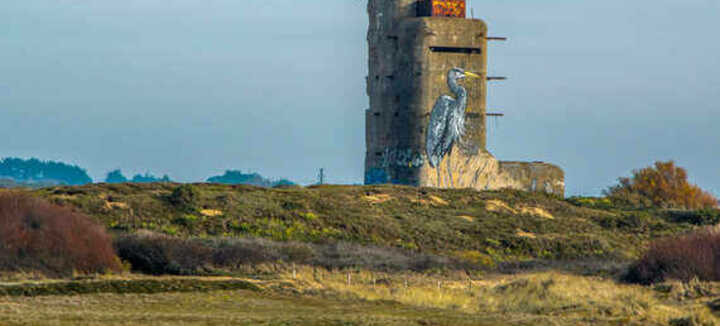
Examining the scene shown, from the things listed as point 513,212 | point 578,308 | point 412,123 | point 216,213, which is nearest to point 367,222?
point 216,213

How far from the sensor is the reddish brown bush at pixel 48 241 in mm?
28203

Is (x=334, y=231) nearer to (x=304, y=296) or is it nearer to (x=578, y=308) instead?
(x=304, y=296)

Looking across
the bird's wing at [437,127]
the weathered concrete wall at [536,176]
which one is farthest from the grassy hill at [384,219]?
the weathered concrete wall at [536,176]

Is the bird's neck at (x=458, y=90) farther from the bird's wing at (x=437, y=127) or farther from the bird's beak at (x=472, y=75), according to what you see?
the bird's beak at (x=472, y=75)

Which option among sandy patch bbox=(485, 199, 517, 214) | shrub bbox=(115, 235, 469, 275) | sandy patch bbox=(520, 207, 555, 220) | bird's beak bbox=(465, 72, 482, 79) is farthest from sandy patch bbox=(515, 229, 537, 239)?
bird's beak bbox=(465, 72, 482, 79)

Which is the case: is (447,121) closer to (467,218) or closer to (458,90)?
(458,90)

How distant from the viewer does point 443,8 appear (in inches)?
2354

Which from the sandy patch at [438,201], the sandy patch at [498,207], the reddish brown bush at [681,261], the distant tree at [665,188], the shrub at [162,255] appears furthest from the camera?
the distant tree at [665,188]

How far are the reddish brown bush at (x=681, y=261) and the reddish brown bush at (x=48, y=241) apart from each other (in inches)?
610

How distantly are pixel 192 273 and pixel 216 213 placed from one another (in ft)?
40.2

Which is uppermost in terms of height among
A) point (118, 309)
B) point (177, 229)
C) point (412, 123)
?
point (412, 123)

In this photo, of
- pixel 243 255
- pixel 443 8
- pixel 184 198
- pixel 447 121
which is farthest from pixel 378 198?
pixel 243 255

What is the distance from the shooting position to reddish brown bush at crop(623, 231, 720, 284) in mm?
29375

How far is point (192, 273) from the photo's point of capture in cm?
3070
